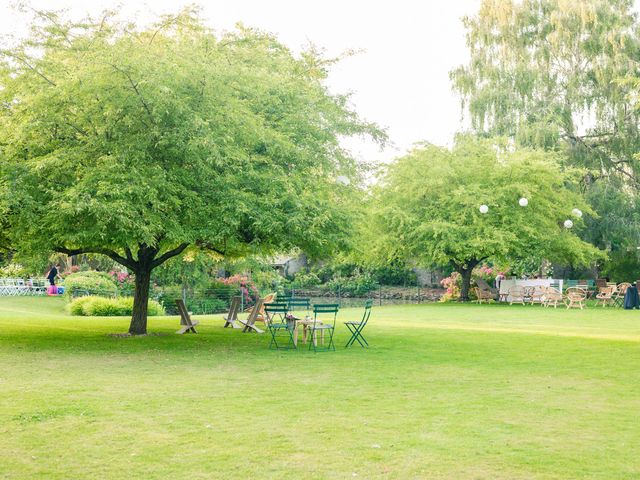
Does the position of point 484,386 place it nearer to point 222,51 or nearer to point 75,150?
point 75,150

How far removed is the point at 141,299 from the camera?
18.0 m

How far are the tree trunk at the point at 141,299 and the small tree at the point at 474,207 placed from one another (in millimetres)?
16289

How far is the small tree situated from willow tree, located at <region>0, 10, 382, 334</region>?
1621cm

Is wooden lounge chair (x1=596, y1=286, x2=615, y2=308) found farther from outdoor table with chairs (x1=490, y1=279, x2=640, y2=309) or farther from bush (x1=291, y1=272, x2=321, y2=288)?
bush (x1=291, y1=272, x2=321, y2=288)

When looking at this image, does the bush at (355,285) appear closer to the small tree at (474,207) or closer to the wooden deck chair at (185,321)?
the small tree at (474,207)

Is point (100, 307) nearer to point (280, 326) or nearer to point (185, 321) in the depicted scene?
point (185, 321)

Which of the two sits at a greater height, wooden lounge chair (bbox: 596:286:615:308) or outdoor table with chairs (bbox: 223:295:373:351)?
wooden lounge chair (bbox: 596:286:615:308)

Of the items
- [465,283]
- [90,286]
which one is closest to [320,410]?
[90,286]

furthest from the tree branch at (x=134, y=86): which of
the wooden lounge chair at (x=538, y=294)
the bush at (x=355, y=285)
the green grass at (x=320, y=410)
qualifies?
the bush at (x=355, y=285)

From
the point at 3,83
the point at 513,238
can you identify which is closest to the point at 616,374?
the point at 3,83

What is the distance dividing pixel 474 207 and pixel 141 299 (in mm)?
18383

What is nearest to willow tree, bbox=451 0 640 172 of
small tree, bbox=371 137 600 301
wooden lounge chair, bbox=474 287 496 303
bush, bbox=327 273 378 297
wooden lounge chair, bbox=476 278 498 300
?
small tree, bbox=371 137 600 301

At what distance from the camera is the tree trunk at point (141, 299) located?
17.8 metres

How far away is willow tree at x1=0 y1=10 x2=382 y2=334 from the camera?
13789mm
